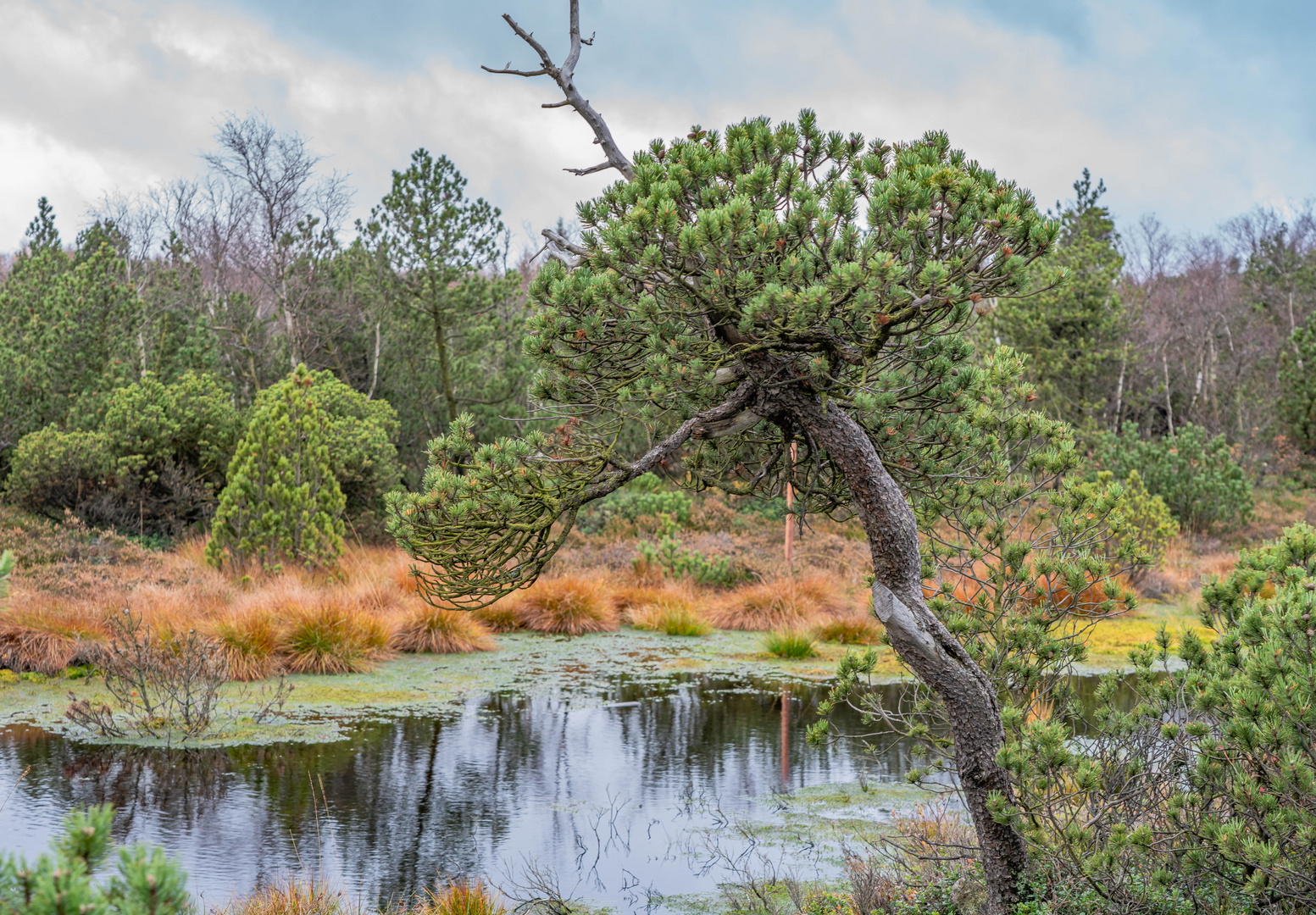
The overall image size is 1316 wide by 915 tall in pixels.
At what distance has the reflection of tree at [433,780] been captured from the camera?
18.1ft

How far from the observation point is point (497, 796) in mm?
6602

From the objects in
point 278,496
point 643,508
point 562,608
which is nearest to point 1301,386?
point 643,508

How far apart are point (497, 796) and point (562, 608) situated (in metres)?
5.60

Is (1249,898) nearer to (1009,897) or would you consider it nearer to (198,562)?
(1009,897)

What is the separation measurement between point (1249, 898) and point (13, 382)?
16.6 meters

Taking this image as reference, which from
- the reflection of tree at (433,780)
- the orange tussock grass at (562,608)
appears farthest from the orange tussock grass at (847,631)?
the reflection of tree at (433,780)

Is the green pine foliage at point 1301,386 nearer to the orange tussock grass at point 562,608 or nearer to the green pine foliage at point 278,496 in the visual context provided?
the orange tussock grass at point 562,608

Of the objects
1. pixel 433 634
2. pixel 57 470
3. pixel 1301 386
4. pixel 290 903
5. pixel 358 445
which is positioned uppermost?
pixel 1301 386

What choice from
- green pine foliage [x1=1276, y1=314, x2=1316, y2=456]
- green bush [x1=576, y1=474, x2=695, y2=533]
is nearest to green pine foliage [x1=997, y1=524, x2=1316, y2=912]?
green bush [x1=576, y1=474, x2=695, y2=533]

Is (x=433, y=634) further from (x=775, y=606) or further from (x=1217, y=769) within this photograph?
(x=1217, y=769)

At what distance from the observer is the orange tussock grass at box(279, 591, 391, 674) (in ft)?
31.3

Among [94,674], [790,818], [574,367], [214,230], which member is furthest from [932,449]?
[214,230]

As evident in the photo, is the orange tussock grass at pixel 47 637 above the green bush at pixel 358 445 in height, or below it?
below

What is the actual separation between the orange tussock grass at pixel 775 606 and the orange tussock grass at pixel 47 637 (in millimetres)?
7017
